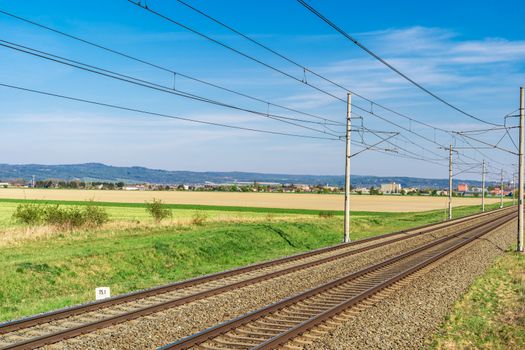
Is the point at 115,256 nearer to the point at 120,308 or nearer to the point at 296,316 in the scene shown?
the point at 120,308

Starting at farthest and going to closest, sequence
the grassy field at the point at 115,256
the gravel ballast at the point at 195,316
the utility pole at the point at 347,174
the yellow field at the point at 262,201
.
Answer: the yellow field at the point at 262,201 → the utility pole at the point at 347,174 → the grassy field at the point at 115,256 → the gravel ballast at the point at 195,316

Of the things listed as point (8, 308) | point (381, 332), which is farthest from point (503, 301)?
point (8, 308)

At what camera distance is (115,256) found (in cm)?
2505

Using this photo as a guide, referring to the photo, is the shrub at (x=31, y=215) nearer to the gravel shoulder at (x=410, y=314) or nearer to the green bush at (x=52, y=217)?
the green bush at (x=52, y=217)

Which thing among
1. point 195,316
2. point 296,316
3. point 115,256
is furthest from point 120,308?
point 115,256

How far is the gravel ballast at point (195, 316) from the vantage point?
40.3 feet

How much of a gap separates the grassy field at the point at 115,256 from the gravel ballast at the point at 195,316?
3973mm

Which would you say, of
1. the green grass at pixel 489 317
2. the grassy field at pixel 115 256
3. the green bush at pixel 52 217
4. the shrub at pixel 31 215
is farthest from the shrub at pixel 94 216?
the green grass at pixel 489 317

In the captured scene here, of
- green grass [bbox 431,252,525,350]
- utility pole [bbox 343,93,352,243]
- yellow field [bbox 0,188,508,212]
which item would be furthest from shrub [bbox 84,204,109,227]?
yellow field [bbox 0,188,508,212]

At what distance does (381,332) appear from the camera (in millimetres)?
13336

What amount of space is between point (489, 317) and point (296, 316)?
216 inches

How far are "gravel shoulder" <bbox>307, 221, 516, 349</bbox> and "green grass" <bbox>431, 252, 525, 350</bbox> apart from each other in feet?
1.24

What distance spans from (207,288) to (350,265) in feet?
29.8

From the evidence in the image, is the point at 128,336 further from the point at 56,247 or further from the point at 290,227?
the point at 290,227
